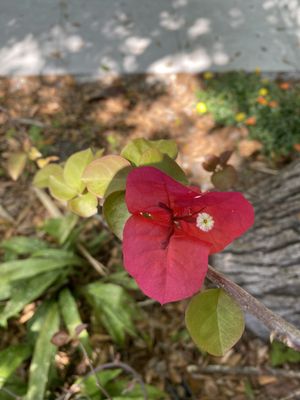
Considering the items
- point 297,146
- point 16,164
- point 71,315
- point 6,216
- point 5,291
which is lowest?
point 297,146

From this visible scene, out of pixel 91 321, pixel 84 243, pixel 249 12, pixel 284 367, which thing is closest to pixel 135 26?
pixel 249 12

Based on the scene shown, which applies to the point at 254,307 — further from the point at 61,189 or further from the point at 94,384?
the point at 94,384

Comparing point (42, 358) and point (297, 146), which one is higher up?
A: point (42, 358)

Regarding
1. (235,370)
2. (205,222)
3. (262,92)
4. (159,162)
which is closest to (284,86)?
(262,92)

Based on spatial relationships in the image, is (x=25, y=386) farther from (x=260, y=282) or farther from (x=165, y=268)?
(x=165, y=268)

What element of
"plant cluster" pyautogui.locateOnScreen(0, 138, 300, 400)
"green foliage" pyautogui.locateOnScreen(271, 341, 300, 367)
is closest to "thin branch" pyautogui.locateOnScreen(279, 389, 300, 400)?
"green foliage" pyautogui.locateOnScreen(271, 341, 300, 367)

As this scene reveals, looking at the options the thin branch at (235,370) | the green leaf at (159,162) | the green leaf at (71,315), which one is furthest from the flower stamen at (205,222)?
the thin branch at (235,370)

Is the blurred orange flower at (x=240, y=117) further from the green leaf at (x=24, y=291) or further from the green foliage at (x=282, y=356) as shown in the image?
the green leaf at (x=24, y=291)

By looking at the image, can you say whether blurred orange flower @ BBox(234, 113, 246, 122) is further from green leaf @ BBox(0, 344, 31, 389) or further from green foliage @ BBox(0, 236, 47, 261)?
green leaf @ BBox(0, 344, 31, 389)
